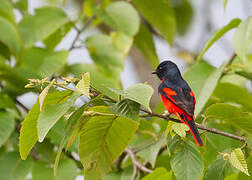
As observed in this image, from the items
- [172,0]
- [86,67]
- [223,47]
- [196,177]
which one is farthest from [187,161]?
[172,0]

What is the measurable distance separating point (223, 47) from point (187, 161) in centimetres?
531

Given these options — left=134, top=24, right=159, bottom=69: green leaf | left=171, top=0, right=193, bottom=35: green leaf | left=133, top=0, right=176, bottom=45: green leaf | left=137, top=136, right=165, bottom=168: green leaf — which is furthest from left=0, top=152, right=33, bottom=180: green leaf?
left=171, top=0, right=193, bottom=35: green leaf

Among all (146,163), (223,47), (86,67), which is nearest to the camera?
(146,163)

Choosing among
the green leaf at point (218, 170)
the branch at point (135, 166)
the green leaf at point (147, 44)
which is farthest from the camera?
the green leaf at point (147, 44)

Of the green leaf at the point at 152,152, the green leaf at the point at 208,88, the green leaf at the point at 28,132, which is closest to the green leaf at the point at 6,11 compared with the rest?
the green leaf at the point at 152,152

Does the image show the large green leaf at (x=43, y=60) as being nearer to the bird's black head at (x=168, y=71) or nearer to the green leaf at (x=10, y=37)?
the green leaf at (x=10, y=37)

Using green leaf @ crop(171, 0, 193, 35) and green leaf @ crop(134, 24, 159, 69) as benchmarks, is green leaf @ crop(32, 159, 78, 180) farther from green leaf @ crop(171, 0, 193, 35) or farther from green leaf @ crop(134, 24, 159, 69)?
green leaf @ crop(171, 0, 193, 35)

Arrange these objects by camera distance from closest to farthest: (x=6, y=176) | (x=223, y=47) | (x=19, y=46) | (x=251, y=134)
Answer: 1. (x=251, y=134)
2. (x=6, y=176)
3. (x=19, y=46)
4. (x=223, y=47)

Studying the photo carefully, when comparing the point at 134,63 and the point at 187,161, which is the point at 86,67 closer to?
the point at 187,161

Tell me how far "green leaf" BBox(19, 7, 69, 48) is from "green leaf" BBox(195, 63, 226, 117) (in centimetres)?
143

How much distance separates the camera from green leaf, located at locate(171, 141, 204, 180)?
7.12 feet

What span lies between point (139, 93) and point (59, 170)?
1.36 metres

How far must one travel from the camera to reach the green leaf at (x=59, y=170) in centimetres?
308

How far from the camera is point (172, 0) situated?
8.09m
